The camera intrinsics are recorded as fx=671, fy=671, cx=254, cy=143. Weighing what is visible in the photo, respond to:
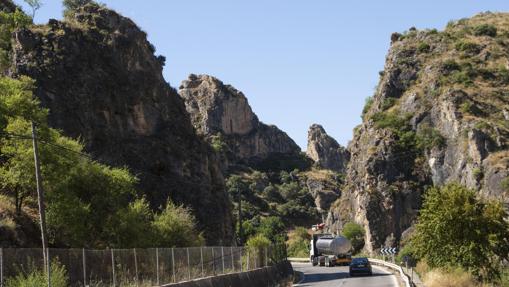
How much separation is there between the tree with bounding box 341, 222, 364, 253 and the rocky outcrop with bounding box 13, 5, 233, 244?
2784cm

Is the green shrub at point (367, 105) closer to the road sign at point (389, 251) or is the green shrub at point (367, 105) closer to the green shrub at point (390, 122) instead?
the green shrub at point (390, 122)

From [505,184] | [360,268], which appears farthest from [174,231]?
[505,184]

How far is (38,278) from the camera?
53.6 feet

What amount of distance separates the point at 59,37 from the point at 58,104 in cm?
976

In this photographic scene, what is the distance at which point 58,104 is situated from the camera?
64562 millimetres

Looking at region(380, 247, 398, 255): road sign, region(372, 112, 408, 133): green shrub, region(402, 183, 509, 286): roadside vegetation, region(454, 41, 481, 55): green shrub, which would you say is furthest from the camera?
region(454, 41, 481, 55): green shrub

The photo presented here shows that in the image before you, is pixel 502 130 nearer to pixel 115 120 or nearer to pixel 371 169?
pixel 371 169

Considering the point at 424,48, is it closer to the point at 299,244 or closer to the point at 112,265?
the point at 299,244

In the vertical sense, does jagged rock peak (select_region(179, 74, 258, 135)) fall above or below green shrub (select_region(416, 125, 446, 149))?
above

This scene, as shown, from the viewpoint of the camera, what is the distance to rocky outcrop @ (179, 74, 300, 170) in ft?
596

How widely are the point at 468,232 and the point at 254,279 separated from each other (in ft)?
38.7

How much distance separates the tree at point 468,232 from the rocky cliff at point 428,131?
49772mm

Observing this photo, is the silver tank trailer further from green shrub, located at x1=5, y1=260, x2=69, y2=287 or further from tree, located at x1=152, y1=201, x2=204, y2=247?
green shrub, located at x1=5, y1=260, x2=69, y2=287

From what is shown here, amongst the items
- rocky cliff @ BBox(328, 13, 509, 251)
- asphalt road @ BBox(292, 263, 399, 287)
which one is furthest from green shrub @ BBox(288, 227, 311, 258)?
asphalt road @ BBox(292, 263, 399, 287)
